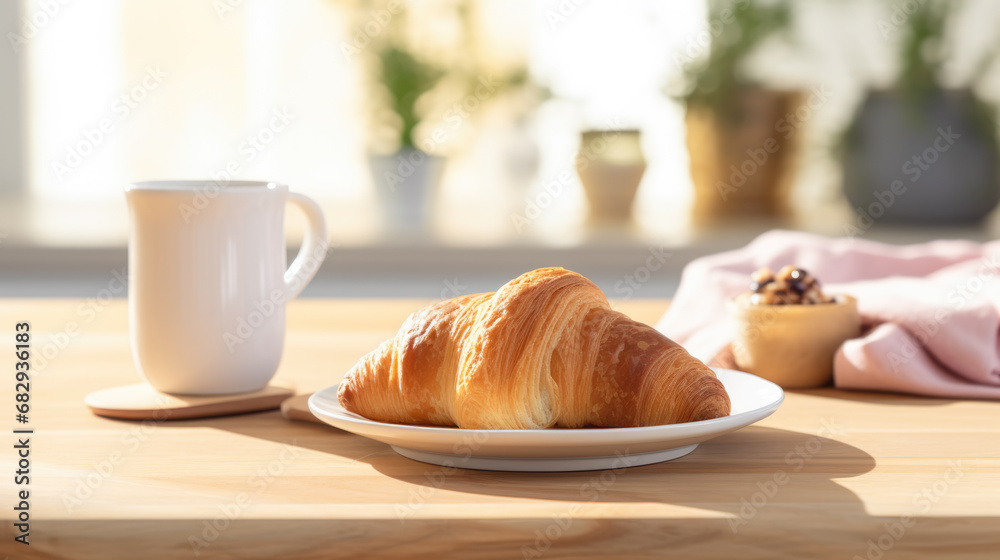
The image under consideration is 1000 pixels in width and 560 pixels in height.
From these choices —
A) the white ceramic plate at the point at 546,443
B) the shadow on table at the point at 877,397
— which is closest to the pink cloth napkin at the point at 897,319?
the shadow on table at the point at 877,397

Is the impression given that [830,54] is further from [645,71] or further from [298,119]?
[298,119]

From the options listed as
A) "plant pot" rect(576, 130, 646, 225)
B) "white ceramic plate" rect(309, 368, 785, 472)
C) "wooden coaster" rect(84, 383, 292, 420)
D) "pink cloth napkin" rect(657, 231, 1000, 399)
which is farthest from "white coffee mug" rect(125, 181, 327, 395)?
"plant pot" rect(576, 130, 646, 225)

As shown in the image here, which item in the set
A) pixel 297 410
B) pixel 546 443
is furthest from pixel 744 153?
pixel 546 443

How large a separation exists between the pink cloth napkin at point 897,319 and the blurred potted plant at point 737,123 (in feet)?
4.31

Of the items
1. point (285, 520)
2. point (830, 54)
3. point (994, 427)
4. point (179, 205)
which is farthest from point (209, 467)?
point (830, 54)

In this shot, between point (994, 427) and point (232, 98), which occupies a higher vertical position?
point (232, 98)

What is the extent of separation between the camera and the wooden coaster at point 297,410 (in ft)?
2.47

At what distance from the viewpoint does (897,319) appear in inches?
36.3

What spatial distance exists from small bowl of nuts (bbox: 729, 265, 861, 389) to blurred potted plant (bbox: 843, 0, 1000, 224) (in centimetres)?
158

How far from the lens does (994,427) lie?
75cm

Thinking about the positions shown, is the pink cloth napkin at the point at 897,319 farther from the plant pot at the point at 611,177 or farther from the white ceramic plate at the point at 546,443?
the plant pot at the point at 611,177

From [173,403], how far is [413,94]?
73.0 inches

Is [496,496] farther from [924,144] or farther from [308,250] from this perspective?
[924,144]

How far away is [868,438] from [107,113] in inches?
103
